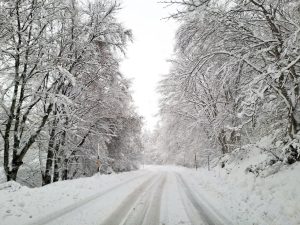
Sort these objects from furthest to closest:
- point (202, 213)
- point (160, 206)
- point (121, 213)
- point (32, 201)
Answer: point (160, 206), point (32, 201), point (202, 213), point (121, 213)

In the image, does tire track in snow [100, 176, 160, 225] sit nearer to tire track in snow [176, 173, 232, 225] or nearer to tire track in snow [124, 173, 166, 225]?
tire track in snow [124, 173, 166, 225]

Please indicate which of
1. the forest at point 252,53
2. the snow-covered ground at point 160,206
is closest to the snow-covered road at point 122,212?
the snow-covered ground at point 160,206

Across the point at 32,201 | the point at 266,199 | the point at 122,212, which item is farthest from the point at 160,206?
the point at 32,201

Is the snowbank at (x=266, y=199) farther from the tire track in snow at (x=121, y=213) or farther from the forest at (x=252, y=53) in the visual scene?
the tire track in snow at (x=121, y=213)

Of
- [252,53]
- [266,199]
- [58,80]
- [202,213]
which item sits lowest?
[202,213]

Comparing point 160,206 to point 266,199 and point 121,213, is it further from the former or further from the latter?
point 266,199

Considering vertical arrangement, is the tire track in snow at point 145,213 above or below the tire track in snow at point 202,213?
above

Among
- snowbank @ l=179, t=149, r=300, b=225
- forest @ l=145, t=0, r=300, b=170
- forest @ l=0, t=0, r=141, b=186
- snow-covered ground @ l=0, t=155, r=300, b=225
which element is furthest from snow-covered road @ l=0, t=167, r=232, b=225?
forest @ l=0, t=0, r=141, b=186

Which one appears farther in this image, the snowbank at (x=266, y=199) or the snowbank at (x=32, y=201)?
the snowbank at (x=266, y=199)

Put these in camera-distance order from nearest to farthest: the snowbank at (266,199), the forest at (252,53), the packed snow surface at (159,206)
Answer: the packed snow surface at (159,206) → the snowbank at (266,199) → the forest at (252,53)

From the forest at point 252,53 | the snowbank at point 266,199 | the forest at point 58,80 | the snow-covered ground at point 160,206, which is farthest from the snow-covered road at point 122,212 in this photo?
the forest at point 58,80

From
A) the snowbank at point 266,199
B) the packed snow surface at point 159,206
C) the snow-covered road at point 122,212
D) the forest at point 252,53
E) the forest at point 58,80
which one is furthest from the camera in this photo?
the forest at point 58,80

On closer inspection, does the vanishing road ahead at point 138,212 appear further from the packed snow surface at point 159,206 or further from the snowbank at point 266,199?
the snowbank at point 266,199

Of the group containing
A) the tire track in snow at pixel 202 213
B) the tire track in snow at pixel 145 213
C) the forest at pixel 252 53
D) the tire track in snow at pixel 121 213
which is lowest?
the tire track in snow at pixel 202 213
